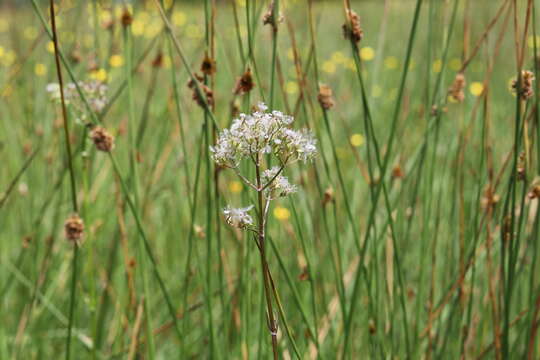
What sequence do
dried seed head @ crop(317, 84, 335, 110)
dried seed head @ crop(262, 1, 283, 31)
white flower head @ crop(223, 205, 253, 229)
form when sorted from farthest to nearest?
dried seed head @ crop(317, 84, 335, 110) → dried seed head @ crop(262, 1, 283, 31) → white flower head @ crop(223, 205, 253, 229)

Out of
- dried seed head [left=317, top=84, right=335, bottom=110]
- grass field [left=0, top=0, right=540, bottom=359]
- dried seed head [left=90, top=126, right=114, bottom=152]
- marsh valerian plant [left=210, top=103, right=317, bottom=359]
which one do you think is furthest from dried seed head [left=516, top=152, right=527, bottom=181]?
dried seed head [left=90, top=126, right=114, bottom=152]

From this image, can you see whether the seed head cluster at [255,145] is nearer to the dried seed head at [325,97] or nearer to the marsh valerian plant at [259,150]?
the marsh valerian plant at [259,150]

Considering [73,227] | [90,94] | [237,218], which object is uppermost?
[90,94]

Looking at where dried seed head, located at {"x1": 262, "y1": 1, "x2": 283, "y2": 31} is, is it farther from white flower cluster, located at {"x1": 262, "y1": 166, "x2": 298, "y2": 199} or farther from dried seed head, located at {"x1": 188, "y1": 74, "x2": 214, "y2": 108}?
white flower cluster, located at {"x1": 262, "y1": 166, "x2": 298, "y2": 199}

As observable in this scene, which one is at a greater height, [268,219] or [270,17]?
[270,17]

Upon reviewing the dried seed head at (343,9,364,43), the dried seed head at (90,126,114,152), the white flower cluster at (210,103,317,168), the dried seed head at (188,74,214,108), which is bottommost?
the white flower cluster at (210,103,317,168)

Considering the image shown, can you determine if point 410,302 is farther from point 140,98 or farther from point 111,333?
point 140,98

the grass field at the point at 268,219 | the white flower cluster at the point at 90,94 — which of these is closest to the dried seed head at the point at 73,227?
the grass field at the point at 268,219

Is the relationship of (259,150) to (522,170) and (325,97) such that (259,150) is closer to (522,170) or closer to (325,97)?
(325,97)

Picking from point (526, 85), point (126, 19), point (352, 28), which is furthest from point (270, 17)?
point (526, 85)
